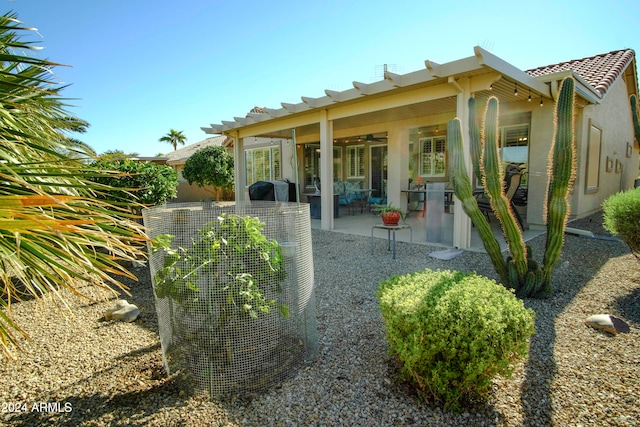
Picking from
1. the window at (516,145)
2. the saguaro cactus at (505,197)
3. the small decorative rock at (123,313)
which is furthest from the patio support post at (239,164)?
the saguaro cactus at (505,197)

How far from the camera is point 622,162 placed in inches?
465

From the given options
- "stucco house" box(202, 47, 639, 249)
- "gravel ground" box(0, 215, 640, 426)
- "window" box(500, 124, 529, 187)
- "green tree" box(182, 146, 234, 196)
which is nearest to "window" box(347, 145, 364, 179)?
"stucco house" box(202, 47, 639, 249)

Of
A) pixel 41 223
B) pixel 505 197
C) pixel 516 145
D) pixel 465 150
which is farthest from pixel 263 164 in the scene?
pixel 41 223

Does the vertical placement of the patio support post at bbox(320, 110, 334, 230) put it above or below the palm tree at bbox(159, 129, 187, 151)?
below

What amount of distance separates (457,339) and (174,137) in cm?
3995

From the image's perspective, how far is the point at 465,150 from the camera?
19.6 ft

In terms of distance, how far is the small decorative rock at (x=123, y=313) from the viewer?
137 inches

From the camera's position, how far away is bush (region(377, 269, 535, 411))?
6.15ft

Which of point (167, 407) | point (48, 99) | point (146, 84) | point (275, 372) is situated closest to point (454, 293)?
point (275, 372)

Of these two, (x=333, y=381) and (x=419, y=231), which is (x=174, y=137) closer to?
(x=419, y=231)

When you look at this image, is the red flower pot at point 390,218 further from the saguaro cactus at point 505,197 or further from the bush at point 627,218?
the bush at point 627,218

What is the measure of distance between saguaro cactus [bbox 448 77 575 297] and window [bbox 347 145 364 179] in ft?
33.2

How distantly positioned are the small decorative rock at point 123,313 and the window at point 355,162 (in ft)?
37.8

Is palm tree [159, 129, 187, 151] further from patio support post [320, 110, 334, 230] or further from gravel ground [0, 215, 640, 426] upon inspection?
gravel ground [0, 215, 640, 426]
